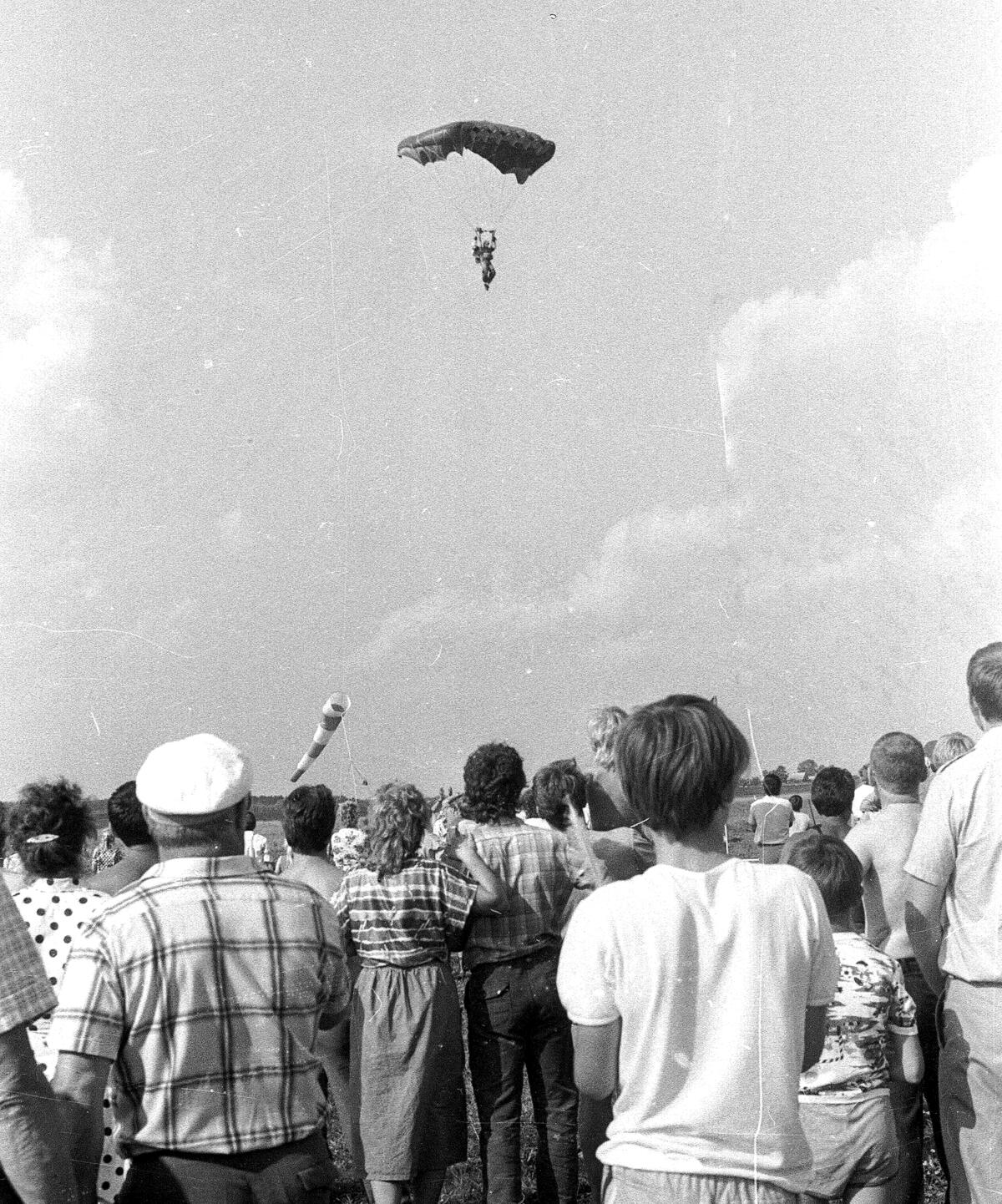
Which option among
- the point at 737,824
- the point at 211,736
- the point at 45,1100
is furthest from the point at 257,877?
the point at 737,824

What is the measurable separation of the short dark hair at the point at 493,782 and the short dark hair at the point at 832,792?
6.17 feet

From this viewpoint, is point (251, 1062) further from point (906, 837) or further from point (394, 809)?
point (906, 837)

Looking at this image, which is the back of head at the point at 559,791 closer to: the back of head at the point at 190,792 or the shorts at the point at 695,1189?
the back of head at the point at 190,792

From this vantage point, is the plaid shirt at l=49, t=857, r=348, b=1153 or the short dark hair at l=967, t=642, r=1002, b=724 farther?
the short dark hair at l=967, t=642, r=1002, b=724

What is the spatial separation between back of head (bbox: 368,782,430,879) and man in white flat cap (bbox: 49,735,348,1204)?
2.29m

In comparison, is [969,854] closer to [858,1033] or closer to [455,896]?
[858,1033]

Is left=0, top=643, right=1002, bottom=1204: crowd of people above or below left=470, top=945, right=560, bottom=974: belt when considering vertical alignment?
above

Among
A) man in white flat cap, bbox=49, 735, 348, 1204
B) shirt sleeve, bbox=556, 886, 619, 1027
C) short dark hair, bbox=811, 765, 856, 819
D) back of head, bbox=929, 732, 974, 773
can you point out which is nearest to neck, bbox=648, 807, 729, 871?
shirt sleeve, bbox=556, 886, 619, 1027

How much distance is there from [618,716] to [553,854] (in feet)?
2.57

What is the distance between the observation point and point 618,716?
6.04 m

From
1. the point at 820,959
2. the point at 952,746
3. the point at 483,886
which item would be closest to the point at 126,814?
the point at 483,886

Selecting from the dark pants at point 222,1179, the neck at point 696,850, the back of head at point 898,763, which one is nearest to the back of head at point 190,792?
the dark pants at point 222,1179

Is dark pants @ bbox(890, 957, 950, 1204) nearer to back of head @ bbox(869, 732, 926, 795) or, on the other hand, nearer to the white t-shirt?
back of head @ bbox(869, 732, 926, 795)

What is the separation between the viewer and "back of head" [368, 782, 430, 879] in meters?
5.25
